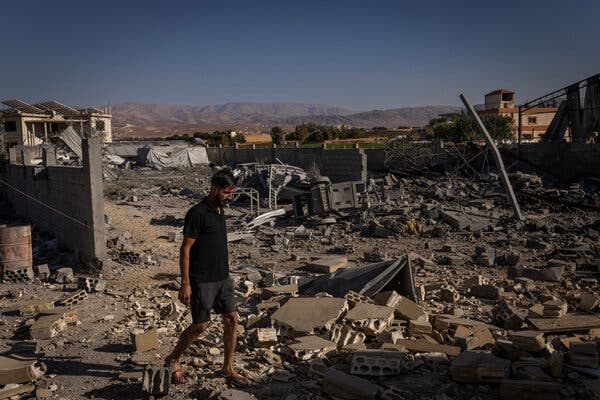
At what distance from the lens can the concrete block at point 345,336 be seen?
5.16 m

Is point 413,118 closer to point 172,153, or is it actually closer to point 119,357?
point 172,153

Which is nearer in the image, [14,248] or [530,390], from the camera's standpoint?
[530,390]

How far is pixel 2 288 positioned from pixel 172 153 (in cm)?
2844

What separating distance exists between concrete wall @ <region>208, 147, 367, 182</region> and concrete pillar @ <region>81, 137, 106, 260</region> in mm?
12361

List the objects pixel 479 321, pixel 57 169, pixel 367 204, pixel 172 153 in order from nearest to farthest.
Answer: pixel 479 321 → pixel 57 169 → pixel 367 204 → pixel 172 153

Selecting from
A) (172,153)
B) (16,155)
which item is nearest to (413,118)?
(172,153)

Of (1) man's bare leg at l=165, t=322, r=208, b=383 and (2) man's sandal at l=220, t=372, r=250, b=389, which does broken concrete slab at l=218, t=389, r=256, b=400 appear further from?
(1) man's bare leg at l=165, t=322, r=208, b=383

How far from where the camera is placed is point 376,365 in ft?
14.8

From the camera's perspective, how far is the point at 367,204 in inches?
557

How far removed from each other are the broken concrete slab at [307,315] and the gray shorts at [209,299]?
1.20m

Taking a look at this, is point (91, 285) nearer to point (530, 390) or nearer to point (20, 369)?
point (20, 369)

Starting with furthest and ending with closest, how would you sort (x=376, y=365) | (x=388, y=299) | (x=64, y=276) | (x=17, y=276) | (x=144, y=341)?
(x=17, y=276), (x=64, y=276), (x=388, y=299), (x=144, y=341), (x=376, y=365)

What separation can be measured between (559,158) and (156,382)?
20.2 m

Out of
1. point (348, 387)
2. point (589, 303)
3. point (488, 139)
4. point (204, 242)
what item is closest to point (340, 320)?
point (348, 387)
